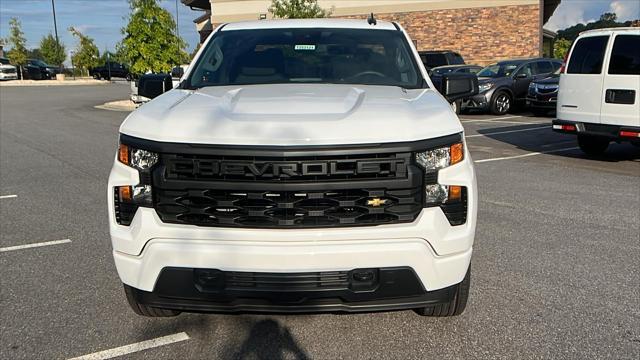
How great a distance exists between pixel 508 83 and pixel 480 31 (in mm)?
13544

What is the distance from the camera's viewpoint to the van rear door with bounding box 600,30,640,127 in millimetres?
8383

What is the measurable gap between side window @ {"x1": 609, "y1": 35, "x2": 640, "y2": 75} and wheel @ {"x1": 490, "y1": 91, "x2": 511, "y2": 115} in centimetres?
793

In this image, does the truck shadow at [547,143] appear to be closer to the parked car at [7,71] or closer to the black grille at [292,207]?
the black grille at [292,207]

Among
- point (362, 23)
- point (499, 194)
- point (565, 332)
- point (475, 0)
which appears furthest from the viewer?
point (475, 0)

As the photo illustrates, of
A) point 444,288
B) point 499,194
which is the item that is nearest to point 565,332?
point 444,288

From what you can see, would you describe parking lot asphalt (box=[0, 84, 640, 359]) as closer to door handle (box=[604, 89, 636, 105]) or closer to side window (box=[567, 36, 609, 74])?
door handle (box=[604, 89, 636, 105])

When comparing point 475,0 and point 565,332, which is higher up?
point 475,0

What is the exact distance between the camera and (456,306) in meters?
3.32

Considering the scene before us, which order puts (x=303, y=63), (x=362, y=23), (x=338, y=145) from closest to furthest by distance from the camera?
(x=338, y=145) → (x=303, y=63) → (x=362, y=23)

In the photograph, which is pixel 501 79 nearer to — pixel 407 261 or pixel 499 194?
pixel 499 194

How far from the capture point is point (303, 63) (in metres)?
4.26

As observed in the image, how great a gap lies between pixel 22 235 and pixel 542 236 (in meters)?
5.00

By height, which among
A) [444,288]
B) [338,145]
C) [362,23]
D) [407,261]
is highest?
[362,23]

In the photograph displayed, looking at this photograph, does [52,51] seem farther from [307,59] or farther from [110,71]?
[307,59]
